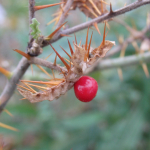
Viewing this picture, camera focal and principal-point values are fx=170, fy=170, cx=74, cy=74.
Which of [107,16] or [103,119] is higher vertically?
[107,16]

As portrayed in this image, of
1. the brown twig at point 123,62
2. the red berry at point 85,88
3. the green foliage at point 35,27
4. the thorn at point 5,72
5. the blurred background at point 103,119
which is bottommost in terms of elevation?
the blurred background at point 103,119

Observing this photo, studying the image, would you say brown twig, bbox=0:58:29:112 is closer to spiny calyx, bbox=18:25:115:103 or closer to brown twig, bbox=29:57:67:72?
brown twig, bbox=29:57:67:72

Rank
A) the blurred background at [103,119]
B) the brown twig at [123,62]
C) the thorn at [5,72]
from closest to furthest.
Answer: the thorn at [5,72] < the brown twig at [123,62] < the blurred background at [103,119]

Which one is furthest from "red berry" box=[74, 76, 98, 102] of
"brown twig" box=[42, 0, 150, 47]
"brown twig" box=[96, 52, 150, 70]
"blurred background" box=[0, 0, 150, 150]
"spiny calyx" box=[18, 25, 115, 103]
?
"blurred background" box=[0, 0, 150, 150]

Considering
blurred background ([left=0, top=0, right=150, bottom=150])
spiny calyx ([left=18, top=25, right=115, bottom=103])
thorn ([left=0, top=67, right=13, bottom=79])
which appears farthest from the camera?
blurred background ([left=0, top=0, right=150, bottom=150])

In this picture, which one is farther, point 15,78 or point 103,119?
point 103,119

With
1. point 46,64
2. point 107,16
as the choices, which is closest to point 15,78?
point 46,64

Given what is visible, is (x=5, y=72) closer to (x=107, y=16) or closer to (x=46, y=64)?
(x=46, y=64)

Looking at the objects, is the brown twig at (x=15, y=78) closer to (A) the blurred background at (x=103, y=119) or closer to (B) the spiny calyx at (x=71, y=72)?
(B) the spiny calyx at (x=71, y=72)

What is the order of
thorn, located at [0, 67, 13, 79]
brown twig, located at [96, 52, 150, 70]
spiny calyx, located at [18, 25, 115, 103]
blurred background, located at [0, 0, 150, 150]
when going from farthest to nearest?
blurred background, located at [0, 0, 150, 150]
brown twig, located at [96, 52, 150, 70]
thorn, located at [0, 67, 13, 79]
spiny calyx, located at [18, 25, 115, 103]

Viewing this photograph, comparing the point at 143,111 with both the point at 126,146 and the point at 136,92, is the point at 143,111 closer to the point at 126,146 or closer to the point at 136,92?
the point at 136,92

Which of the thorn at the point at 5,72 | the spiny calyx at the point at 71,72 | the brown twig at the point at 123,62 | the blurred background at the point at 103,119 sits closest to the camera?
the spiny calyx at the point at 71,72

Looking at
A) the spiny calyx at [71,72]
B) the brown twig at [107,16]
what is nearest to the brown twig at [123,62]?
the brown twig at [107,16]
